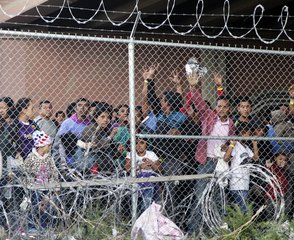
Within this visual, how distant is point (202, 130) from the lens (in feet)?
36.4

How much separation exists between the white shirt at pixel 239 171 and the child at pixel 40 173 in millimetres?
1971

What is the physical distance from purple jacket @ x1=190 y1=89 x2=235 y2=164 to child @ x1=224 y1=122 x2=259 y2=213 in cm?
16

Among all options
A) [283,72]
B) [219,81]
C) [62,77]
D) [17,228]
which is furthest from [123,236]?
[283,72]

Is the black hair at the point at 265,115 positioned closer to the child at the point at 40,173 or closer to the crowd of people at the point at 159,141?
the crowd of people at the point at 159,141

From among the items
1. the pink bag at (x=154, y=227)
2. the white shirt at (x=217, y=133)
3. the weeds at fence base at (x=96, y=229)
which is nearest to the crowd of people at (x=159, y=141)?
the white shirt at (x=217, y=133)

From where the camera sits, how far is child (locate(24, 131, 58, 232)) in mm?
9188

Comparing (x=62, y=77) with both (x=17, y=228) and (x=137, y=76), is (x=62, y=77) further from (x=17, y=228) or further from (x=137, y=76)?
(x=17, y=228)

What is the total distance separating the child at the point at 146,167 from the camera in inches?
406

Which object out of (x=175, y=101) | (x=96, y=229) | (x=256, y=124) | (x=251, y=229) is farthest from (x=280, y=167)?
(x=96, y=229)

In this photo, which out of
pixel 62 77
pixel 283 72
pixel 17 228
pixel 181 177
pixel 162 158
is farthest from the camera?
pixel 283 72

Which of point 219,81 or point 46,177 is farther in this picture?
point 219,81

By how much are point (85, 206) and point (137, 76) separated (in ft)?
22.2

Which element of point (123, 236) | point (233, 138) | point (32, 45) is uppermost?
point (32, 45)

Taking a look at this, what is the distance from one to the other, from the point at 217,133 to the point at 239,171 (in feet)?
2.03
